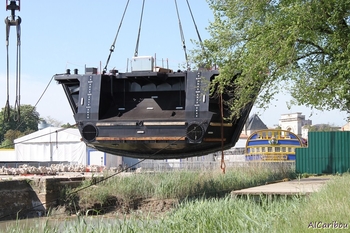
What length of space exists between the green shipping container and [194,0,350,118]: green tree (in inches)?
266

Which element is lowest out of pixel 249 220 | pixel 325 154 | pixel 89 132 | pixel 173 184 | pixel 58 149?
pixel 173 184

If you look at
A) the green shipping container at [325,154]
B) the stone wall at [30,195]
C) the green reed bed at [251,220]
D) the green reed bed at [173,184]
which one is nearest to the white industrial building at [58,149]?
the stone wall at [30,195]

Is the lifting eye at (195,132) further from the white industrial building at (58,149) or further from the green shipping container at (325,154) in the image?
the white industrial building at (58,149)

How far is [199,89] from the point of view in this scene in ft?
51.3

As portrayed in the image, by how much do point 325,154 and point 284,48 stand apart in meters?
10.5

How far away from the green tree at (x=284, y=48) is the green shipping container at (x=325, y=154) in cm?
674

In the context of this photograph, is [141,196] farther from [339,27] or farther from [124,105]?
[339,27]

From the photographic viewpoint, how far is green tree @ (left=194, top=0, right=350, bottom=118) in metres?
13.8

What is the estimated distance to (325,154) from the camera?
23.3 m

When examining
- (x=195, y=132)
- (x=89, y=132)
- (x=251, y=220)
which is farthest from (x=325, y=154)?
(x=251, y=220)

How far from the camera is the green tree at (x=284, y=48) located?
45.3 feet

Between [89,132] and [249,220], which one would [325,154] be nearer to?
[89,132]

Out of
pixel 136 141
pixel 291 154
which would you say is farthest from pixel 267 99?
pixel 291 154

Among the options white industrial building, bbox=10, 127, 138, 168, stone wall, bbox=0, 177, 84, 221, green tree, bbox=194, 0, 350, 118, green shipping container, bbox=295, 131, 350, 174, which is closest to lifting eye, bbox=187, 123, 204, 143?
green tree, bbox=194, 0, 350, 118
